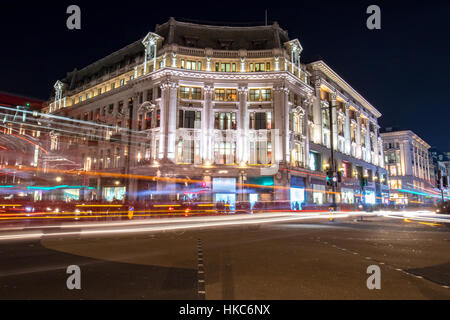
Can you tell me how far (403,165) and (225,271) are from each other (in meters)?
97.0

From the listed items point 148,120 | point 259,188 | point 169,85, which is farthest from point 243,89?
point 148,120

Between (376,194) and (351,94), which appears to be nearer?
(351,94)

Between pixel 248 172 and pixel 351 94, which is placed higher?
pixel 351 94

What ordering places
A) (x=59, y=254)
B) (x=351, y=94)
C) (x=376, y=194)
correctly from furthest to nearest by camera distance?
(x=376, y=194) → (x=351, y=94) → (x=59, y=254)

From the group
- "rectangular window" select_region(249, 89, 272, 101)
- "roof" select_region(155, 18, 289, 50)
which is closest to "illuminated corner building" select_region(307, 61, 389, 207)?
"rectangular window" select_region(249, 89, 272, 101)

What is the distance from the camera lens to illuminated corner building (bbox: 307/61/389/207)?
50000 millimetres

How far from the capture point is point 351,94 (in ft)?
216

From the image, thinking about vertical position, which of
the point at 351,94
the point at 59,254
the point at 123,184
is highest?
the point at 351,94

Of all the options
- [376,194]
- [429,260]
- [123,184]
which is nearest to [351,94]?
[376,194]

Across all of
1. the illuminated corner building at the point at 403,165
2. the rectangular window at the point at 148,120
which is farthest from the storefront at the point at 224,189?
the illuminated corner building at the point at 403,165

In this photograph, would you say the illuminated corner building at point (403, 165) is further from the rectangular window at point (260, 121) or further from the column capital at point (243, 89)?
the column capital at point (243, 89)

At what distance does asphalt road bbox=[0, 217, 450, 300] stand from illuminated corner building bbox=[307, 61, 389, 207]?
102 feet
